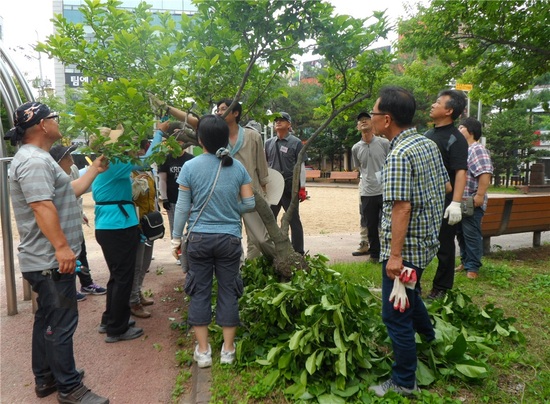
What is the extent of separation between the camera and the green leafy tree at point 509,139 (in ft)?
77.9

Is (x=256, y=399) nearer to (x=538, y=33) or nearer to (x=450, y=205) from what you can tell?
(x=450, y=205)

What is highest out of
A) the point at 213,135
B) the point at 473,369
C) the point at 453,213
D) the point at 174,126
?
the point at 174,126

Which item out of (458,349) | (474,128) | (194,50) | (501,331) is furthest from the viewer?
(474,128)

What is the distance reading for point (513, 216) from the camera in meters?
6.51

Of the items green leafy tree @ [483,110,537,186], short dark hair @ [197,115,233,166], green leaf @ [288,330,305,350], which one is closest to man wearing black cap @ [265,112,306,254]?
short dark hair @ [197,115,233,166]

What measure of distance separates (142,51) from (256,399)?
2896mm

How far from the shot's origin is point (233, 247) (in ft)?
10.7

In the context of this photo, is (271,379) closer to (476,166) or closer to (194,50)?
(194,50)

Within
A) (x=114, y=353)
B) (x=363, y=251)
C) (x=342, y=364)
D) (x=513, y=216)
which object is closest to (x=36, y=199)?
(x=114, y=353)

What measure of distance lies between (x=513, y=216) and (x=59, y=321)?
6.13 metres

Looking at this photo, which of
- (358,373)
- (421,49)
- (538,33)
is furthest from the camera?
(421,49)

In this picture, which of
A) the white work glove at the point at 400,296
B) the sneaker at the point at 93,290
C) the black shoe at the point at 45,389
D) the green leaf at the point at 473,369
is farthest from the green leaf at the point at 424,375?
the sneaker at the point at 93,290

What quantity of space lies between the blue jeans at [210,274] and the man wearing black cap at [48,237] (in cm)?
79

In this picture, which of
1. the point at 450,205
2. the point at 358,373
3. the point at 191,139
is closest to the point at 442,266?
the point at 450,205
